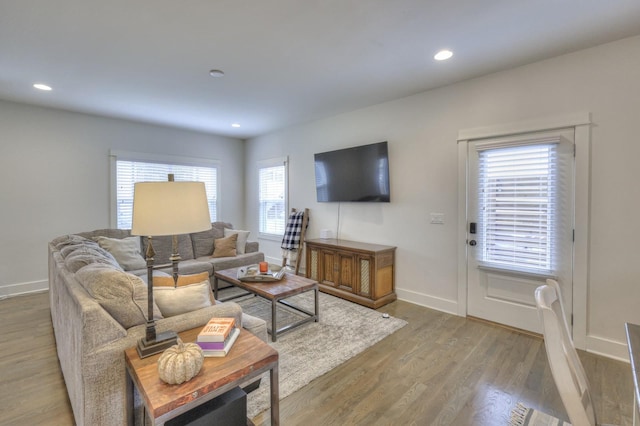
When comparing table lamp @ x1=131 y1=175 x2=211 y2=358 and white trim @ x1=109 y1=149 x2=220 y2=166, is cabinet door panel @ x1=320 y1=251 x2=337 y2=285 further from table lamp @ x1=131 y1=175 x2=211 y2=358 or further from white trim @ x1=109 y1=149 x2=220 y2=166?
white trim @ x1=109 y1=149 x2=220 y2=166

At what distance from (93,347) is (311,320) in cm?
206

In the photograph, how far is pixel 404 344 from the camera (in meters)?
2.71

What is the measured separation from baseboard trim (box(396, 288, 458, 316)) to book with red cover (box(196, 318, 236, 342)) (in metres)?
2.76

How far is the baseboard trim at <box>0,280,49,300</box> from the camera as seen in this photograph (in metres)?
3.99

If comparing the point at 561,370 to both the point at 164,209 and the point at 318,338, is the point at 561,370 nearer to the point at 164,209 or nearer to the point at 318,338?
the point at 164,209

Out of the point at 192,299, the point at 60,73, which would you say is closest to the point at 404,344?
the point at 192,299

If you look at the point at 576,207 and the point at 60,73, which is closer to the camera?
the point at 576,207

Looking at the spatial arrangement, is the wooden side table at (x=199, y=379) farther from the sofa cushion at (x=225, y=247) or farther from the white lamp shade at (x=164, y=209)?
the sofa cushion at (x=225, y=247)

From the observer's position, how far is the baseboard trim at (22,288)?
3.99 m

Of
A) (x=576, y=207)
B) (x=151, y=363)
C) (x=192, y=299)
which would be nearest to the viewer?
(x=151, y=363)

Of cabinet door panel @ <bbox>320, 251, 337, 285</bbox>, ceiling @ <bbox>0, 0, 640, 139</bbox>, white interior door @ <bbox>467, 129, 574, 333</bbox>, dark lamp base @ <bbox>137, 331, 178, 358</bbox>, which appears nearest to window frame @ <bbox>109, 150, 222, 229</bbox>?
ceiling @ <bbox>0, 0, 640, 139</bbox>

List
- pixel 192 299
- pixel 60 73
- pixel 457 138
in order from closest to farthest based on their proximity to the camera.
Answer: pixel 192 299, pixel 60 73, pixel 457 138

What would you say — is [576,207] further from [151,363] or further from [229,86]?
[229,86]

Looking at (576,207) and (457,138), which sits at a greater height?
(457,138)
